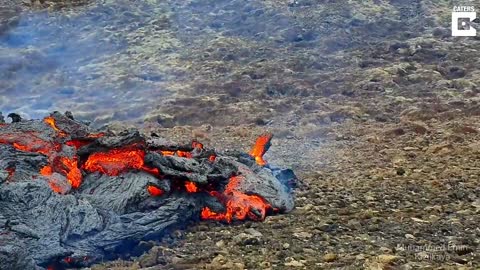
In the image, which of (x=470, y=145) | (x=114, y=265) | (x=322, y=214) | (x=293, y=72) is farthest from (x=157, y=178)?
(x=293, y=72)

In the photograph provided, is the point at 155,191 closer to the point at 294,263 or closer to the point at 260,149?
the point at 294,263

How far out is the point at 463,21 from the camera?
18672mm

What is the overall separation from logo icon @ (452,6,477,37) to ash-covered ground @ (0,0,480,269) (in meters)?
0.41

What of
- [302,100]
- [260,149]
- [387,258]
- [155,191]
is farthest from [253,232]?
[302,100]

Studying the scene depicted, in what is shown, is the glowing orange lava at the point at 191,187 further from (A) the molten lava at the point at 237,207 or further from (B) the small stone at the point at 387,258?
(B) the small stone at the point at 387,258

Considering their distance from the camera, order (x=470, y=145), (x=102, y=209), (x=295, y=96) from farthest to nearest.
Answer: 1. (x=295, y=96)
2. (x=470, y=145)
3. (x=102, y=209)

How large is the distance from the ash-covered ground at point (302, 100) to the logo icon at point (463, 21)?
41 cm

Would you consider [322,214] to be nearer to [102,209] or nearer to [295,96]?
[102,209]

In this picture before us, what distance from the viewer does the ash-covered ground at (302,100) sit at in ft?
19.7

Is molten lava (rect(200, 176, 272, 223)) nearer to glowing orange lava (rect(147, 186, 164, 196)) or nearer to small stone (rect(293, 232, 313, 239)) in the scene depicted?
glowing orange lava (rect(147, 186, 164, 196))

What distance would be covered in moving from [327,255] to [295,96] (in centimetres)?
934

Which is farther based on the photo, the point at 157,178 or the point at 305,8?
the point at 305,8

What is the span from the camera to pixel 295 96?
48.0ft

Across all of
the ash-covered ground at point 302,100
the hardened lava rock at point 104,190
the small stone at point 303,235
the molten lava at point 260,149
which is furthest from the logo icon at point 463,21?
the small stone at point 303,235
